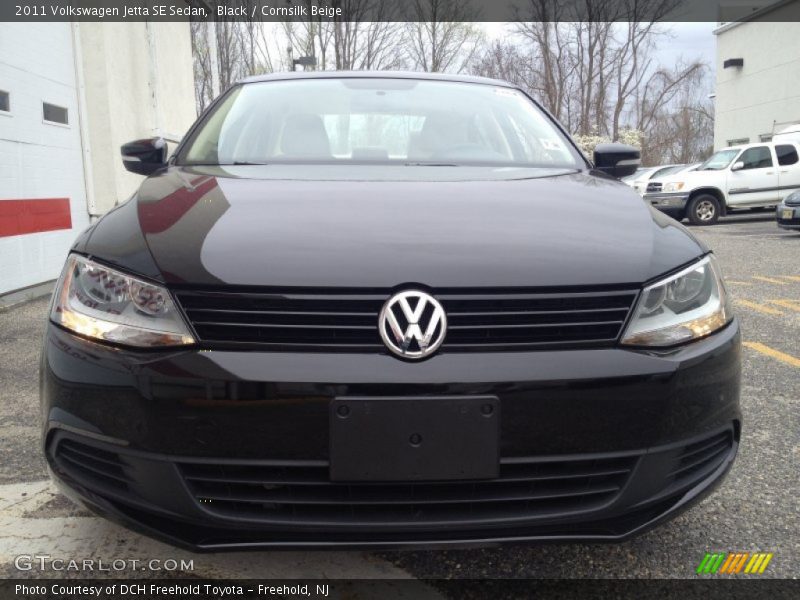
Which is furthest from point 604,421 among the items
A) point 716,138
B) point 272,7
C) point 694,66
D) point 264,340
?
point 694,66

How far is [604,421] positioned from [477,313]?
35 cm

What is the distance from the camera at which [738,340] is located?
1721mm

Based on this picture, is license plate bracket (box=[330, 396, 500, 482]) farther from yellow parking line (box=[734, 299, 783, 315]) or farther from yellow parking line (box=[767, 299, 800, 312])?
yellow parking line (box=[767, 299, 800, 312])

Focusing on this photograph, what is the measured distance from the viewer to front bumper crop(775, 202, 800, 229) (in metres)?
10.4

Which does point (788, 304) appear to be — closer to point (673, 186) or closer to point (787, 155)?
point (673, 186)

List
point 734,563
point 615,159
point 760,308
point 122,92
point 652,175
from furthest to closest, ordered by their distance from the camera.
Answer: point 652,175 < point 122,92 < point 760,308 < point 615,159 < point 734,563

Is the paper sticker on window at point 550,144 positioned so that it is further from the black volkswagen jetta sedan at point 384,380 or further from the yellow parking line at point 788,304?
the yellow parking line at point 788,304

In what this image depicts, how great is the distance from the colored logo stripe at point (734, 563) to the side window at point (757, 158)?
14262mm

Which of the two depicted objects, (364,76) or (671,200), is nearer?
(364,76)

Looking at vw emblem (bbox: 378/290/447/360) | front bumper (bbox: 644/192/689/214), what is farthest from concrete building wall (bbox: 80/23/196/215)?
front bumper (bbox: 644/192/689/214)

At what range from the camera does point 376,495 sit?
1.46 m

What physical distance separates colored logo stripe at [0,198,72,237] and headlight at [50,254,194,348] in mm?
4848

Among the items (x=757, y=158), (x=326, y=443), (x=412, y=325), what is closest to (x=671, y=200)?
(x=757, y=158)

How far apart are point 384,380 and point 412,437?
0.42ft
